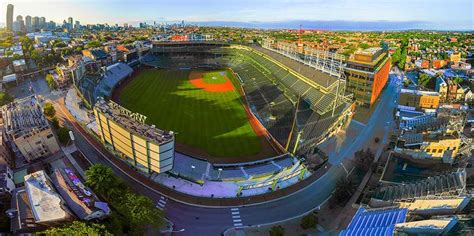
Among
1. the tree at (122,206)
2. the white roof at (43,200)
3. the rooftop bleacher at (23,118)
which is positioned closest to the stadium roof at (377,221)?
the tree at (122,206)

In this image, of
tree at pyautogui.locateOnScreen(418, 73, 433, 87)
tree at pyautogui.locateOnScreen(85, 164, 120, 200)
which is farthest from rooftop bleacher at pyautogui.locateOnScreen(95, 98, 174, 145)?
tree at pyautogui.locateOnScreen(418, 73, 433, 87)

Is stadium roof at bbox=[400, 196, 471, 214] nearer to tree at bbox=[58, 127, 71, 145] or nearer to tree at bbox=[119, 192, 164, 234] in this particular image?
tree at bbox=[119, 192, 164, 234]

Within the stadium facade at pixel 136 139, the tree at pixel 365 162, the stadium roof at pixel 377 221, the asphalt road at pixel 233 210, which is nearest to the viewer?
the stadium roof at pixel 377 221

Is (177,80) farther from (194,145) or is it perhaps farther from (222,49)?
(194,145)

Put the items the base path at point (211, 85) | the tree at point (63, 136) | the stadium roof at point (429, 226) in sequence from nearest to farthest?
the stadium roof at point (429, 226) → the tree at point (63, 136) → the base path at point (211, 85)

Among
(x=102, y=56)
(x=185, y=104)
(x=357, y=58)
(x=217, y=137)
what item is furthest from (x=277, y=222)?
(x=102, y=56)

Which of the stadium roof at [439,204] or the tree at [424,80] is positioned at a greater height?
the tree at [424,80]

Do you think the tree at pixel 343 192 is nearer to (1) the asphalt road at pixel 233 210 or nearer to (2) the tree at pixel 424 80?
(1) the asphalt road at pixel 233 210
